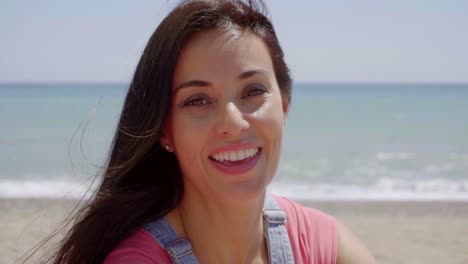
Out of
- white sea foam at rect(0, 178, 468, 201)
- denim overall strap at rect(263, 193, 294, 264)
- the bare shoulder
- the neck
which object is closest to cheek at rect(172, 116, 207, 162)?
the neck

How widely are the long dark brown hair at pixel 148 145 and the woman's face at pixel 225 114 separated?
0.19 ft

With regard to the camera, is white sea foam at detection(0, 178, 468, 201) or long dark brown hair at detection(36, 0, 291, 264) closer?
long dark brown hair at detection(36, 0, 291, 264)

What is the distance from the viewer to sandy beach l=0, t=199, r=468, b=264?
7.94m

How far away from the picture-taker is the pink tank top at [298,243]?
2.25 m

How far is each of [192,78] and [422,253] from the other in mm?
6550

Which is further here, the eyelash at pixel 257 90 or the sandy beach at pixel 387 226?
the sandy beach at pixel 387 226

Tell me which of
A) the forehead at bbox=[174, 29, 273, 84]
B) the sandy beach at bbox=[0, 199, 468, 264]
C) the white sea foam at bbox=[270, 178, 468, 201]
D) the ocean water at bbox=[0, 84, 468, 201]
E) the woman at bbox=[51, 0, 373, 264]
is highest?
the forehead at bbox=[174, 29, 273, 84]

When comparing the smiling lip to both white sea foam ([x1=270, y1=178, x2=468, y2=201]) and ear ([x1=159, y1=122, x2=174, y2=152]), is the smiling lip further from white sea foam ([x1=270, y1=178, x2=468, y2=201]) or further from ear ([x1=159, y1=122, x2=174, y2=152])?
white sea foam ([x1=270, y1=178, x2=468, y2=201])

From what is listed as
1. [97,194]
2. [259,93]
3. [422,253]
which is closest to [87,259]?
[97,194]

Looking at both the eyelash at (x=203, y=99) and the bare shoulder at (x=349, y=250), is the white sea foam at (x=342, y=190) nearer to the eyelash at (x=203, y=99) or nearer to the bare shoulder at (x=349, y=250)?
the bare shoulder at (x=349, y=250)

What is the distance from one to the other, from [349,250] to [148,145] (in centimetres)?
91

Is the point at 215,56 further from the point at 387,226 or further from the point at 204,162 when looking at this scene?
the point at 387,226

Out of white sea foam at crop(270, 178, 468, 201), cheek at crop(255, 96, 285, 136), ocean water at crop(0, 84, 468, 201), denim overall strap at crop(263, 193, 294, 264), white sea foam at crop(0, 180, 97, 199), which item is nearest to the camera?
cheek at crop(255, 96, 285, 136)

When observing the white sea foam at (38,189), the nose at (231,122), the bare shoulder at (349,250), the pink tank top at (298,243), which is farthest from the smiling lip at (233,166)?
the white sea foam at (38,189)
